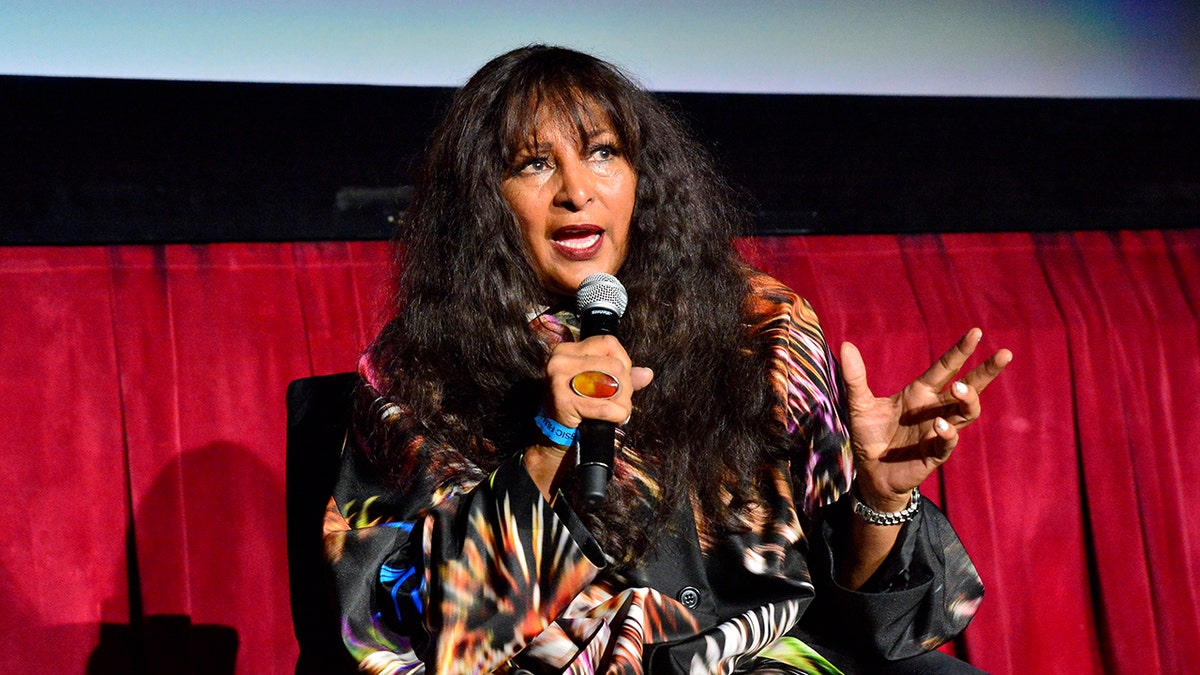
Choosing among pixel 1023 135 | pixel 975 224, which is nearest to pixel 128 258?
Answer: pixel 975 224

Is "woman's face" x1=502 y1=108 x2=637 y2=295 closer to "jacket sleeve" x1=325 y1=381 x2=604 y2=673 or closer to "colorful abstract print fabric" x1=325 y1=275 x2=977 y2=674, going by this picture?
"colorful abstract print fabric" x1=325 y1=275 x2=977 y2=674

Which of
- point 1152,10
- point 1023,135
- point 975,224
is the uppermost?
point 1152,10

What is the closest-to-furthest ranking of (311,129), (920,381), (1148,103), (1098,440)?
1. (920,381)
2. (311,129)
3. (1098,440)
4. (1148,103)

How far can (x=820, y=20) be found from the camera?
2713 millimetres

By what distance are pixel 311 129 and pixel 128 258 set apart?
0.42m

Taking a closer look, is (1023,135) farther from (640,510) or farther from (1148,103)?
(640,510)

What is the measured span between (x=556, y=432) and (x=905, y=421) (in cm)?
42

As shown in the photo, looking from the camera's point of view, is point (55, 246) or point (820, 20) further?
point (820, 20)

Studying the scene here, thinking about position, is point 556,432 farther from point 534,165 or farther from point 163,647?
point 163,647

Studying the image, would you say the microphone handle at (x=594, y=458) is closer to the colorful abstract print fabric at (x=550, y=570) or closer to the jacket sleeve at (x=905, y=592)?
the colorful abstract print fabric at (x=550, y=570)

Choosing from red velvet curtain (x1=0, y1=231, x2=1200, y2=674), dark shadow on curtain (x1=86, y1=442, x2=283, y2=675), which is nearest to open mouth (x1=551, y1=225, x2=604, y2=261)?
red velvet curtain (x1=0, y1=231, x2=1200, y2=674)

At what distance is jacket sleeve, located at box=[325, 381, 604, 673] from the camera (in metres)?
1.20

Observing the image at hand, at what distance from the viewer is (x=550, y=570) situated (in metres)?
1.20

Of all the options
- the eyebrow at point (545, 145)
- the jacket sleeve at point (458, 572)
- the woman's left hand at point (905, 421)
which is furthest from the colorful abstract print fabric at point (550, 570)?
the eyebrow at point (545, 145)
